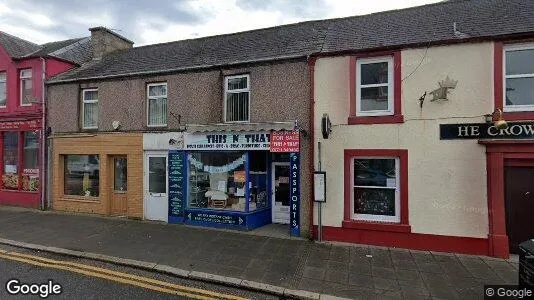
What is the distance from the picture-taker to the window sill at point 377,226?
7.77m

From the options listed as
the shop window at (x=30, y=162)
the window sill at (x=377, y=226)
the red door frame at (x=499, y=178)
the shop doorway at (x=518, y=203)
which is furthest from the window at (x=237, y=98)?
the shop window at (x=30, y=162)

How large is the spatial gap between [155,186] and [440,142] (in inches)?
354

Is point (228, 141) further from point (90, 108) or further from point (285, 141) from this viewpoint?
point (90, 108)

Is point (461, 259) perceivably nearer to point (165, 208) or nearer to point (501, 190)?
point (501, 190)

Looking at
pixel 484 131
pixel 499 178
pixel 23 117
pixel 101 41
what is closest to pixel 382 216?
pixel 499 178

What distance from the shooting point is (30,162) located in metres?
13.0

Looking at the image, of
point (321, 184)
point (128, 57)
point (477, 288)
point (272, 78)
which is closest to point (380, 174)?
point (321, 184)

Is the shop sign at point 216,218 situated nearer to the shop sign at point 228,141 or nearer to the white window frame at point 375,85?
the shop sign at point 228,141

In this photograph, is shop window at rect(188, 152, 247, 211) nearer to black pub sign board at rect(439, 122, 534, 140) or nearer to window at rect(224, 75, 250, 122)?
window at rect(224, 75, 250, 122)

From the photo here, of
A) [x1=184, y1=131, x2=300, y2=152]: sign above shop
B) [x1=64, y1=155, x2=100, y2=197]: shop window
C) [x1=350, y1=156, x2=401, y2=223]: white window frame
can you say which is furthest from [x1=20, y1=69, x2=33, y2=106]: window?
[x1=350, y1=156, x2=401, y2=223]: white window frame

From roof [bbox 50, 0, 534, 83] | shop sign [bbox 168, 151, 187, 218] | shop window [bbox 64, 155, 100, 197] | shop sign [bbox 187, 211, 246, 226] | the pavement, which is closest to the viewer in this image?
the pavement

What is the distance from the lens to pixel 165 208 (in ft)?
34.2

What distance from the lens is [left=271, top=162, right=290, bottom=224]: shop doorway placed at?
33.4ft

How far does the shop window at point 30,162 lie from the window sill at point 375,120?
12.7m
